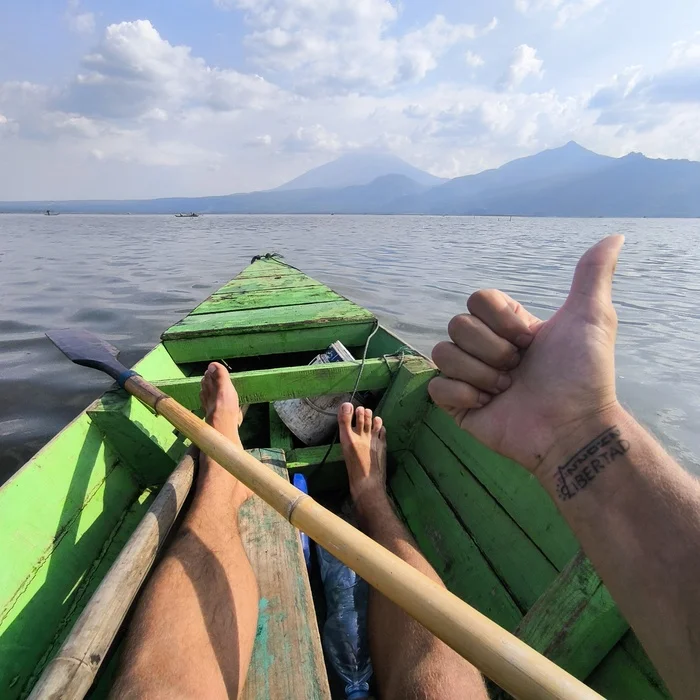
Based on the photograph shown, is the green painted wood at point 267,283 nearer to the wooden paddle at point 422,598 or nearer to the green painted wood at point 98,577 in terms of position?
the green painted wood at point 98,577

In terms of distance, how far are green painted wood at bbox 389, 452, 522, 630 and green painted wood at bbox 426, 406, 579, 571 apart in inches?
10.8

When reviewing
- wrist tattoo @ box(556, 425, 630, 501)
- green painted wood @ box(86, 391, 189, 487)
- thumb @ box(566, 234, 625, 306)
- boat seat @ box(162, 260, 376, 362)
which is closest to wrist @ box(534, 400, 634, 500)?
wrist tattoo @ box(556, 425, 630, 501)

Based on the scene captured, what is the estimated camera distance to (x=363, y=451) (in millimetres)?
2547

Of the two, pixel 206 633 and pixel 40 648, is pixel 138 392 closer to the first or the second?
pixel 40 648

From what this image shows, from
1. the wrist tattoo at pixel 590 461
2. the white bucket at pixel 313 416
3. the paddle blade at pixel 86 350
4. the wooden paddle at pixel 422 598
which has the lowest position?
the white bucket at pixel 313 416

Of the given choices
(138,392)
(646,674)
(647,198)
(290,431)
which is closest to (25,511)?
(138,392)

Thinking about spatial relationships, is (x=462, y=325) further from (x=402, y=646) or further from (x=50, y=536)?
(x=50, y=536)

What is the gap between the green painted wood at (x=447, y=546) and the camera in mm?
1799

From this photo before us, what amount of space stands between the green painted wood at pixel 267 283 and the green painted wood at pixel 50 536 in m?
3.80

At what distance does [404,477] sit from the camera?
2.76m

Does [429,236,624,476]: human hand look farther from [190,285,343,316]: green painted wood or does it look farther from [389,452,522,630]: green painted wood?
[190,285,343,316]: green painted wood

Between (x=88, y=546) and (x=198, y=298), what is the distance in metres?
8.08

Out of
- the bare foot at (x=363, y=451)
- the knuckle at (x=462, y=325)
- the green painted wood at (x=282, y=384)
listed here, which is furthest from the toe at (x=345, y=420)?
the knuckle at (x=462, y=325)

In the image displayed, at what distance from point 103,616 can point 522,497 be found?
5.27 ft
